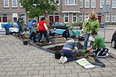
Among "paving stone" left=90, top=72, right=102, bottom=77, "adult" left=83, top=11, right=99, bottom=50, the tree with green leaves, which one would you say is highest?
the tree with green leaves

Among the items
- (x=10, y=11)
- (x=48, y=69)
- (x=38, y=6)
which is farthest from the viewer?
(x=10, y=11)

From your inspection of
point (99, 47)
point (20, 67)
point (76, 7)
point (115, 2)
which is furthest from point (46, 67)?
point (115, 2)

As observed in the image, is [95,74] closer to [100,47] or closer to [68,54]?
[68,54]

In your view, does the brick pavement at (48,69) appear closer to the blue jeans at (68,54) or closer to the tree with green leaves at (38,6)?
the blue jeans at (68,54)

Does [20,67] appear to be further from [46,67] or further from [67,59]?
[67,59]

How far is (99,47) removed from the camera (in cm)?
643

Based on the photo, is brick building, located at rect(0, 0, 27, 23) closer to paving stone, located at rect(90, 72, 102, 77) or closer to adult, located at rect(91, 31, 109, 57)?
adult, located at rect(91, 31, 109, 57)

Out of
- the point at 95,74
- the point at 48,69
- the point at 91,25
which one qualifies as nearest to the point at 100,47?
the point at 91,25

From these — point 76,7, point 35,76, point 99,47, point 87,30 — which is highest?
point 76,7

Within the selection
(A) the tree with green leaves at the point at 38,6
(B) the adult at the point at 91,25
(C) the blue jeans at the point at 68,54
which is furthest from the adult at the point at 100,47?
(A) the tree with green leaves at the point at 38,6

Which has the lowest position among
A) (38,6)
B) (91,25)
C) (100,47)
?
(100,47)

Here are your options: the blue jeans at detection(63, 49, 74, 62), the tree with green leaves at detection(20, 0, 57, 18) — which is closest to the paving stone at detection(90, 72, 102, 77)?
the blue jeans at detection(63, 49, 74, 62)

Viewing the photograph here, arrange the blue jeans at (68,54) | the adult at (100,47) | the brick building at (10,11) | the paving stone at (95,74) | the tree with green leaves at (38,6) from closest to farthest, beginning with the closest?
the paving stone at (95,74)
the blue jeans at (68,54)
the adult at (100,47)
the tree with green leaves at (38,6)
the brick building at (10,11)

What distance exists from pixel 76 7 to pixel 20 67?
103 feet
